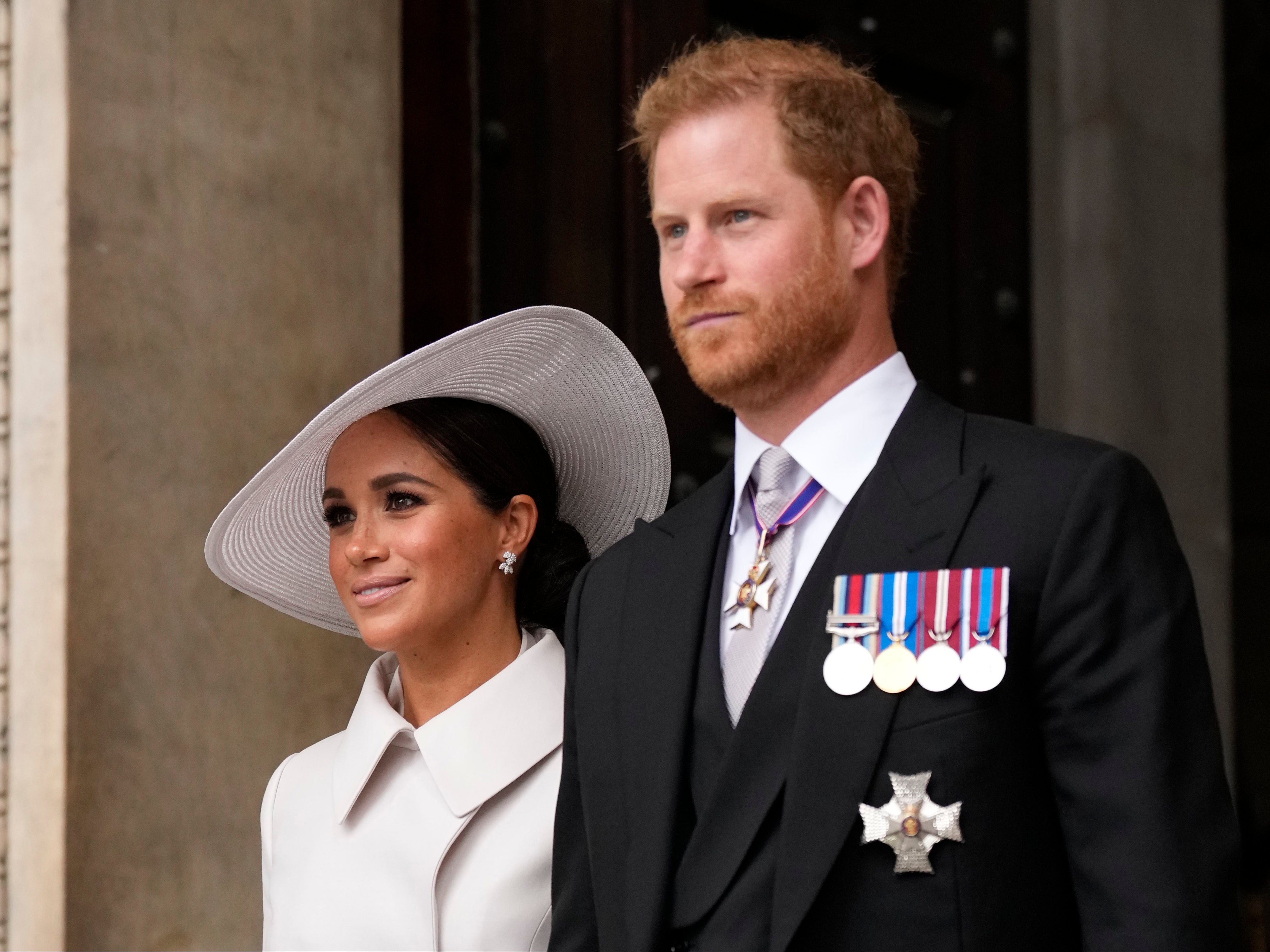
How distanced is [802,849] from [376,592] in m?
0.88

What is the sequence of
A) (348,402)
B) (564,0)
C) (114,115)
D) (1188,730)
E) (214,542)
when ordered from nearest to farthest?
1. (1188,730)
2. (348,402)
3. (214,542)
4. (114,115)
5. (564,0)

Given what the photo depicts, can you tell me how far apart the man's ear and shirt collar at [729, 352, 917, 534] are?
0.41 ft

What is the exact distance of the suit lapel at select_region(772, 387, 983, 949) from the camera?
1671 millimetres

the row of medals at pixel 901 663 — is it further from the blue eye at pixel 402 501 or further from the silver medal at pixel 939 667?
the blue eye at pixel 402 501

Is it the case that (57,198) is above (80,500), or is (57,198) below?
above

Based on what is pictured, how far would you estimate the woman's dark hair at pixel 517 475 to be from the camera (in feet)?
7.95

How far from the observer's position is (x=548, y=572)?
8.45 feet

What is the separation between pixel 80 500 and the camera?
269 centimetres

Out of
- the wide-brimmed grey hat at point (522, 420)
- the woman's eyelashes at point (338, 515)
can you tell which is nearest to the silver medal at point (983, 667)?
the wide-brimmed grey hat at point (522, 420)

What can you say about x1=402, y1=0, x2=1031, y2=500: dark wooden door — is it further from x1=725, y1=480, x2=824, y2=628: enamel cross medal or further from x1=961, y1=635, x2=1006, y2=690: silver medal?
x1=961, y1=635, x2=1006, y2=690: silver medal

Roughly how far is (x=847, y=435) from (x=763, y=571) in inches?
7.0

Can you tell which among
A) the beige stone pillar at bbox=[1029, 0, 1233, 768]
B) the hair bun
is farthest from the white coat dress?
the beige stone pillar at bbox=[1029, 0, 1233, 768]

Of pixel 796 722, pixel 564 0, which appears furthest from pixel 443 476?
pixel 564 0

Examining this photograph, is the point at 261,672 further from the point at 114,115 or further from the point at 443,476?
the point at 114,115
